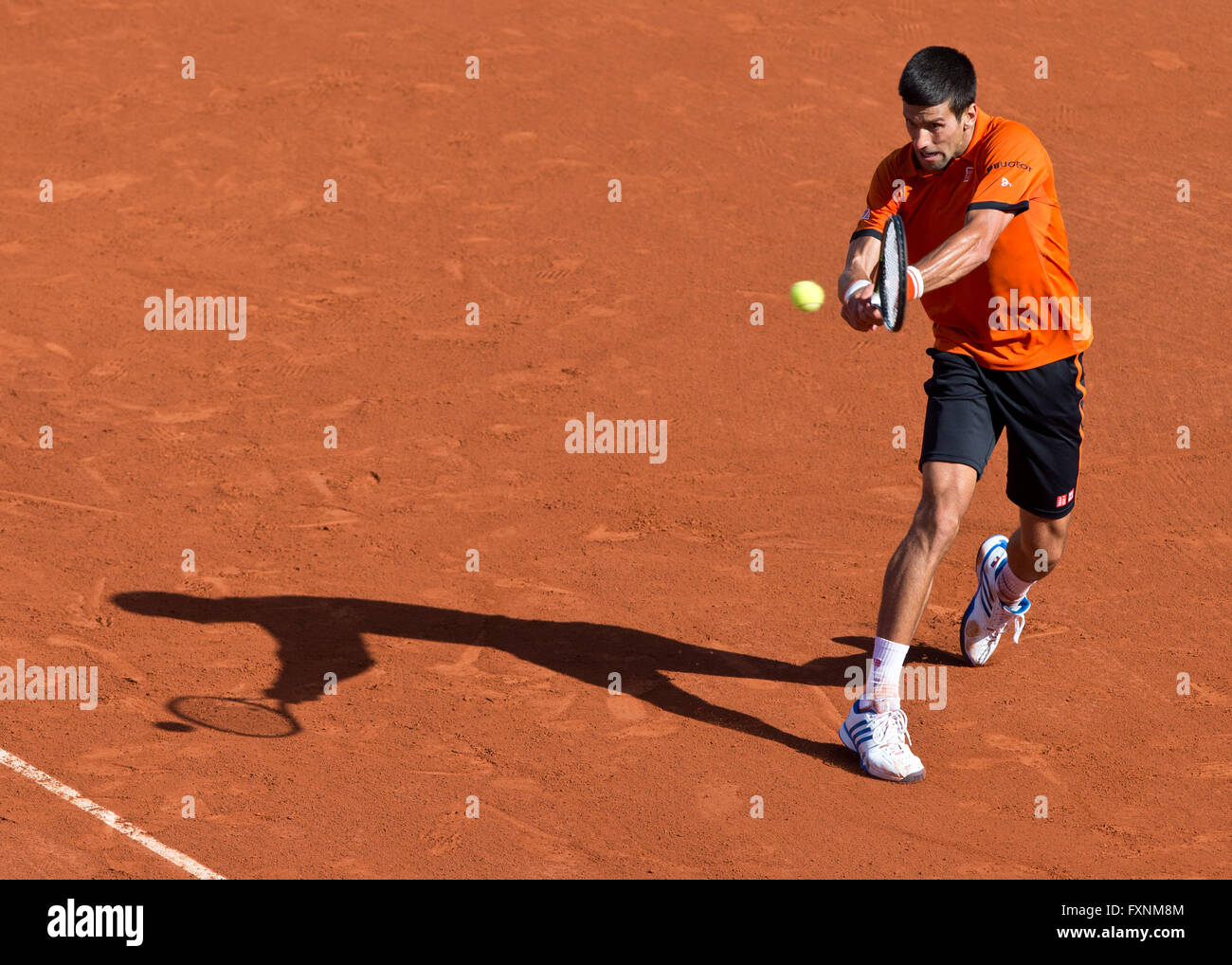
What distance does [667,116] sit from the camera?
14.0 metres

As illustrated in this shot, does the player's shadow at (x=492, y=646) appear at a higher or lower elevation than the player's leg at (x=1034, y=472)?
lower

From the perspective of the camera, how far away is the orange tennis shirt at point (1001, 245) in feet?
21.3

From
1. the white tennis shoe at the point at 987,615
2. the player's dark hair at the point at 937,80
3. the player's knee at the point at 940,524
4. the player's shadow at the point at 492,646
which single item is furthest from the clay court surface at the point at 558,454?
the player's dark hair at the point at 937,80

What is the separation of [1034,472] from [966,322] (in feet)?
2.37

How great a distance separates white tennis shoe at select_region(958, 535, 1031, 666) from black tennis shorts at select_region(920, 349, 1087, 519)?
23.2 inches

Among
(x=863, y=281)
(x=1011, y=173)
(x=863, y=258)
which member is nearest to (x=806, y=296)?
(x=863, y=258)

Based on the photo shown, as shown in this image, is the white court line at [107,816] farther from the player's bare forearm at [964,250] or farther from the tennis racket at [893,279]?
the player's bare forearm at [964,250]

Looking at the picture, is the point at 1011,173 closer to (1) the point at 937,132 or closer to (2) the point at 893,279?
(1) the point at 937,132

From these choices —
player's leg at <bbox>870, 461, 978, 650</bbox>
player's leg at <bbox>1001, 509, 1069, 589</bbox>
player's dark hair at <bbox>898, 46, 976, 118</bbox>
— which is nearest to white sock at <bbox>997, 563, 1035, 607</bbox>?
player's leg at <bbox>1001, 509, 1069, 589</bbox>

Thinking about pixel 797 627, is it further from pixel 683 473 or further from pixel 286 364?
pixel 286 364

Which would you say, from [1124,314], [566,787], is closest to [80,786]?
[566,787]

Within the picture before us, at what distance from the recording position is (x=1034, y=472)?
268 inches

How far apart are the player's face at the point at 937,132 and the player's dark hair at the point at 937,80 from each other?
0.03 meters

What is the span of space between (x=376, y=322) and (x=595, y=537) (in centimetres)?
315
